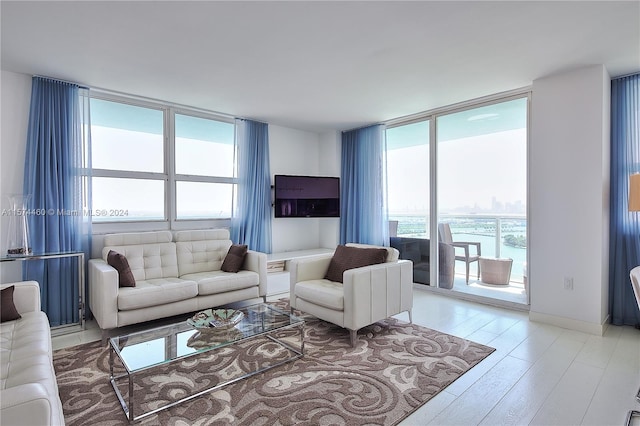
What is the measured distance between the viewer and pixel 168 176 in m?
4.27

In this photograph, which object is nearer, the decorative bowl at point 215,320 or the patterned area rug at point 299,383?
the patterned area rug at point 299,383

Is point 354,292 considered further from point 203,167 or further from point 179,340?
point 203,167

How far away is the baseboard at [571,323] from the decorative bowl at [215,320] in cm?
301

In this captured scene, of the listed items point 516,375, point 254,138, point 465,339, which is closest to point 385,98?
point 254,138

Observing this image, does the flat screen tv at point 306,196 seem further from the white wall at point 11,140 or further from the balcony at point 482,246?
the white wall at point 11,140

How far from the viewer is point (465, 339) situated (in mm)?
2982

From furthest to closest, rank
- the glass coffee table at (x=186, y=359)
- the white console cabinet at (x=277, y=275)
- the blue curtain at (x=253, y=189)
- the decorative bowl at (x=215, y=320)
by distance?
the blue curtain at (x=253, y=189) < the white console cabinet at (x=277, y=275) < the decorative bowl at (x=215, y=320) < the glass coffee table at (x=186, y=359)

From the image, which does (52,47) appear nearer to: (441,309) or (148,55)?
(148,55)

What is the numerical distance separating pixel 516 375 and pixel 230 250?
3.05 metres

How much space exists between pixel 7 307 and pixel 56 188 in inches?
59.4

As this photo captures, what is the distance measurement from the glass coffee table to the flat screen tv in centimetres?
249

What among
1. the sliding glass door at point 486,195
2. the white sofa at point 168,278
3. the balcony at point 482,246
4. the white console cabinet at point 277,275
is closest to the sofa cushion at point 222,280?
the white sofa at point 168,278

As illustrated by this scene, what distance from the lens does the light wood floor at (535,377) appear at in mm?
1906

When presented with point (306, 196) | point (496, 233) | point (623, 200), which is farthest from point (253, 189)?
point (623, 200)
